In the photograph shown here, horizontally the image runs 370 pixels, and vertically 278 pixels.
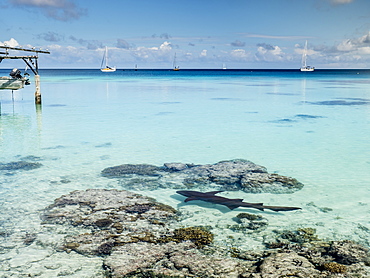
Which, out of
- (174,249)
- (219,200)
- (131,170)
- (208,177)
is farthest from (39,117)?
(174,249)

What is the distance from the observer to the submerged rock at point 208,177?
387 inches

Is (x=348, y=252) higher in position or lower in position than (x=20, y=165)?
higher

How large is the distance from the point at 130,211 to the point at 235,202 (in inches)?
96.5

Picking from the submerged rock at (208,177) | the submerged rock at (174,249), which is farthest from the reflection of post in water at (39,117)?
the submerged rock at (174,249)

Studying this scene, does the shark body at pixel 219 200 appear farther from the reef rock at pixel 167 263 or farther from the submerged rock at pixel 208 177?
the reef rock at pixel 167 263

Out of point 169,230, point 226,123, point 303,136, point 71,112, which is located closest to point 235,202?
point 169,230

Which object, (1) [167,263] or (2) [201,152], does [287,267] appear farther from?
(2) [201,152]

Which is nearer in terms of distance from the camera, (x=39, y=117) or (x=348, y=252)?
(x=348, y=252)

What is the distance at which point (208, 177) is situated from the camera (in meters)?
10.6

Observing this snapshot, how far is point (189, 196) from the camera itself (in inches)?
344

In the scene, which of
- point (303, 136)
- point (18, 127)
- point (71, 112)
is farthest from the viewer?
point (71, 112)

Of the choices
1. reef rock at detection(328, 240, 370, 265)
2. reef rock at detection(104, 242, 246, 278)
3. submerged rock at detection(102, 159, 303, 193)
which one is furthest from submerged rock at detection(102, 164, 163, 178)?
reef rock at detection(328, 240, 370, 265)

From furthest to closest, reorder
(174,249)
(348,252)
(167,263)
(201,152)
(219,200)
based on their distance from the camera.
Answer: (201,152), (219,200), (174,249), (348,252), (167,263)

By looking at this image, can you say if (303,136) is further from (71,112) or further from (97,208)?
(71,112)
